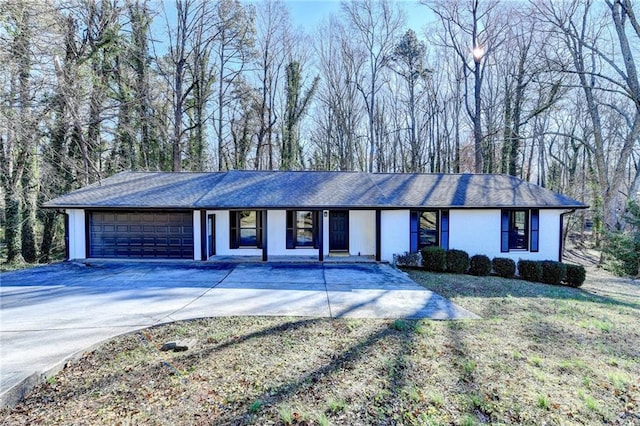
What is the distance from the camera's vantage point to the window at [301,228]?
1307cm

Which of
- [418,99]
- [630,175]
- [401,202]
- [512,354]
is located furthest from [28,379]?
[630,175]

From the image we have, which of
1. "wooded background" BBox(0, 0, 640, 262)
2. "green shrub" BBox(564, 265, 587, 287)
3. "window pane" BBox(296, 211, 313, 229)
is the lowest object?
"green shrub" BBox(564, 265, 587, 287)

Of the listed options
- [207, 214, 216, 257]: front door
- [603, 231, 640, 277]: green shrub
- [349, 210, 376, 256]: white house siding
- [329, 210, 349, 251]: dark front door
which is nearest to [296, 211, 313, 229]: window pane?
[329, 210, 349, 251]: dark front door

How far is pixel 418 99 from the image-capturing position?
26484mm

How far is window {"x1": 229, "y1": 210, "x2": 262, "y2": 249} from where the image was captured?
13039mm

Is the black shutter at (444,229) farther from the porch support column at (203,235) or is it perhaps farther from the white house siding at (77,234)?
the white house siding at (77,234)

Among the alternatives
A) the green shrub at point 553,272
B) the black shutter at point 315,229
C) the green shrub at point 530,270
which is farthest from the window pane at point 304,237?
the green shrub at point 553,272

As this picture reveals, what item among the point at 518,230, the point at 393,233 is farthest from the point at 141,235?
the point at 518,230

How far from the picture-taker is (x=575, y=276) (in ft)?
36.0

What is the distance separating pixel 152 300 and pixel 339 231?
7.79 metres

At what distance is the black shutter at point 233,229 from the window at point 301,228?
6.82 feet

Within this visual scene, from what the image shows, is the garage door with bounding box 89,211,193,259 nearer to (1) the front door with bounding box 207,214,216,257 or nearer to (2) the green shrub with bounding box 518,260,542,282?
(1) the front door with bounding box 207,214,216,257

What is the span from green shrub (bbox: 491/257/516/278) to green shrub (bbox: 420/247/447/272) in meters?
1.91

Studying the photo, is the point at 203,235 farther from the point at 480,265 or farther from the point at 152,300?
the point at 480,265
